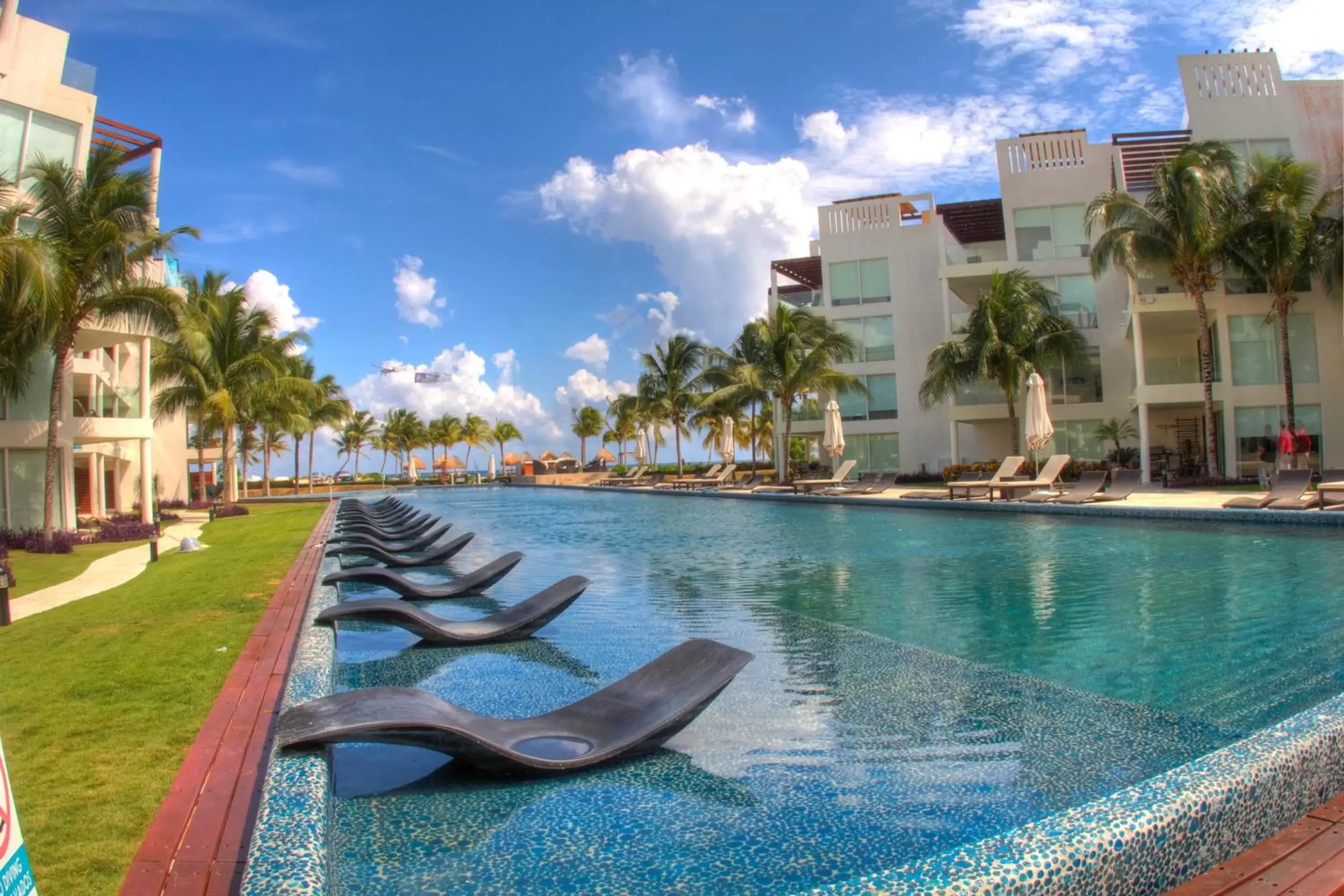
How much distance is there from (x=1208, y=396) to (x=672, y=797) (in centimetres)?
2355

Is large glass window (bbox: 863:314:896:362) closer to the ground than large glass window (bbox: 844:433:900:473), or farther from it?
farther from it

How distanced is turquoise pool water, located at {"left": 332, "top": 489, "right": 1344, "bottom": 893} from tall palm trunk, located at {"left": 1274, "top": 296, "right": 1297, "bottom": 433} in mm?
14376

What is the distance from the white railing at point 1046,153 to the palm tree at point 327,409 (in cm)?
2796

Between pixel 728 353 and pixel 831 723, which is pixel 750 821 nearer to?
pixel 831 723

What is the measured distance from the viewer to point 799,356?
3061cm

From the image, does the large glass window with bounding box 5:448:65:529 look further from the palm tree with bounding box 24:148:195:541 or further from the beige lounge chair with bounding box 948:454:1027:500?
the beige lounge chair with bounding box 948:454:1027:500

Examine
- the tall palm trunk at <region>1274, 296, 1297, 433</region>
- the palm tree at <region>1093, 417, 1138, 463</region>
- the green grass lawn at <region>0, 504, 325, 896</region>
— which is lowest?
the green grass lawn at <region>0, 504, 325, 896</region>

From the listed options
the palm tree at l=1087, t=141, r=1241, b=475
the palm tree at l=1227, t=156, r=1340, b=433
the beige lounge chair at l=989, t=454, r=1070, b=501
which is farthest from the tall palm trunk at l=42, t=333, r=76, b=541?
the palm tree at l=1227, t=156, r=1340, b=433

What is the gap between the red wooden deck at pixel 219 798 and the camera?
2.54 m

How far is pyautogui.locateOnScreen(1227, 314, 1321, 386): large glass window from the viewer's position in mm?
23312

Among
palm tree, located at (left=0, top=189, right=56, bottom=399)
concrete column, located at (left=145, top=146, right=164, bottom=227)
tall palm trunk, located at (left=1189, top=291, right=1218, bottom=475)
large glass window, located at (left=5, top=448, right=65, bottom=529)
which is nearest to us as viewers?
palm tree, located at (left=0, top=189, right=56, bottom=399)

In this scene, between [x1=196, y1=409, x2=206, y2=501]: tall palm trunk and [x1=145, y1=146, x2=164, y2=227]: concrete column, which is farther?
[x1=196, y1=409, x2=206, y2=501]: tall palm trunk

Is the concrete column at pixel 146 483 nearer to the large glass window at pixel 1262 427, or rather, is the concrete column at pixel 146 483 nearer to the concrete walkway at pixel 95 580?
the concrete walkway at pixel 95 580

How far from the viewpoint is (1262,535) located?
11102 millimetres
